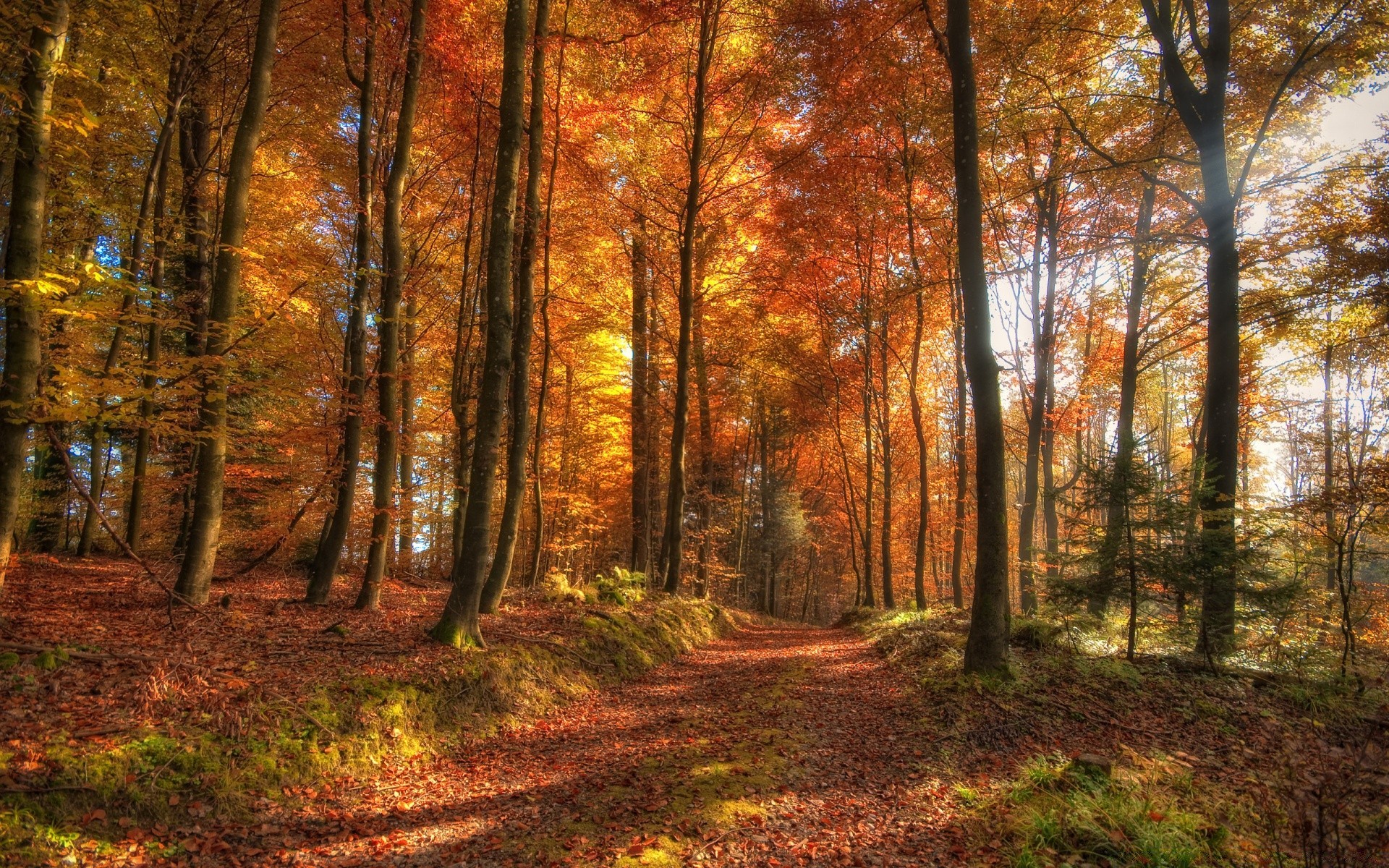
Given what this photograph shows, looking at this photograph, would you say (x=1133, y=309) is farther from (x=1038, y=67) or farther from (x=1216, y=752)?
(x=1216, y=752)

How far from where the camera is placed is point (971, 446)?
16734 mm

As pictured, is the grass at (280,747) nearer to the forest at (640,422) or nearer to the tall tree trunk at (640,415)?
the forest at (640,422)

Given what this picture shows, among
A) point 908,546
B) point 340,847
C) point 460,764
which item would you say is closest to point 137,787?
point 340,847

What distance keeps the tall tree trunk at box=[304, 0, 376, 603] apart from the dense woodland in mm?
72

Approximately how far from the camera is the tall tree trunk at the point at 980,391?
7.18 metres

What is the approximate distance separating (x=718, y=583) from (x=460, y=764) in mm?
25142

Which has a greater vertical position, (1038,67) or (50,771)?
(1038,67)

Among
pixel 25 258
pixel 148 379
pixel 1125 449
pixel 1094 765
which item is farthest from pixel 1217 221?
pixel 148 379

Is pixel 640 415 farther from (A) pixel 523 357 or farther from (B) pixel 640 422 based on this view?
(A) pixel 523 357

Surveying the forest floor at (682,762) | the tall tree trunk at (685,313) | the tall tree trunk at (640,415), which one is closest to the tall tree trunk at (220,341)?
the forest floor at (682,762)

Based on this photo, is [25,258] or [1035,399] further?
[1035,399]

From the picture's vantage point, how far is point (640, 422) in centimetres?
1611

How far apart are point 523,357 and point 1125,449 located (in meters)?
8.37

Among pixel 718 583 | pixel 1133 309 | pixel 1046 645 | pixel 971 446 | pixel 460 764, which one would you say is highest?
pixel 1133 309
